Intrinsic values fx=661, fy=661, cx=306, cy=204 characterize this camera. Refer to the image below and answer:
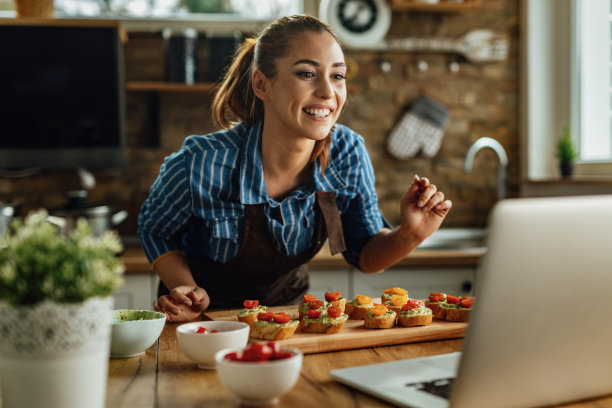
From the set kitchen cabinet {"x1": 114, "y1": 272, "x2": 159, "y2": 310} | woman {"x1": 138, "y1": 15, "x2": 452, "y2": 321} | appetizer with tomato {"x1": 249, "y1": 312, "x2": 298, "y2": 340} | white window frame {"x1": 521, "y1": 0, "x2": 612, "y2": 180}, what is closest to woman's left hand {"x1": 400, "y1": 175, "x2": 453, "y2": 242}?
woman {"x1": 138, "y1": 15, "x2": 452, "y2": 321}

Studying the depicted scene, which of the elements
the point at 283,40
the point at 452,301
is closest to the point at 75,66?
the point at 283,40

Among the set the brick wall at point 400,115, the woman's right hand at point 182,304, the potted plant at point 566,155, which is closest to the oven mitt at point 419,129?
the brick wall at point 400,115

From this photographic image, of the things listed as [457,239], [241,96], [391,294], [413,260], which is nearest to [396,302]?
[391,294]

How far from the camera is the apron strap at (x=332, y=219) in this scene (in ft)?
5.77

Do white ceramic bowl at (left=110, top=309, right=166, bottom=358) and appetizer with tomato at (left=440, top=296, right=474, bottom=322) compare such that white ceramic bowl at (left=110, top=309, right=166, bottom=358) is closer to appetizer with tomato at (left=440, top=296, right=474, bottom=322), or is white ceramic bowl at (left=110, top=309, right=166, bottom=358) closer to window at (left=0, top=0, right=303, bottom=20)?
appetizer with tomato at (left=440, top=296, right=474, bottom=322)

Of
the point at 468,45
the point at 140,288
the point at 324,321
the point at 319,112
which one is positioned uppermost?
the point at 468,45

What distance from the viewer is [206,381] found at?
3.23 ft

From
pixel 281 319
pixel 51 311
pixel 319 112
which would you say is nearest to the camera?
pixel 51 311

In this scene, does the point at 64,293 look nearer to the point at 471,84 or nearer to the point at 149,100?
the point at 149,100

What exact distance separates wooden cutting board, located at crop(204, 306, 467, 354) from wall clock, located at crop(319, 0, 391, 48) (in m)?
2.15

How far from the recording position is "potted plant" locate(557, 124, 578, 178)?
3.04 metres

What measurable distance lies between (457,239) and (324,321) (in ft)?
6.89

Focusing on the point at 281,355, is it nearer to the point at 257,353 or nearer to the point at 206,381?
the point at 257,353

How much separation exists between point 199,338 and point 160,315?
187 mm
